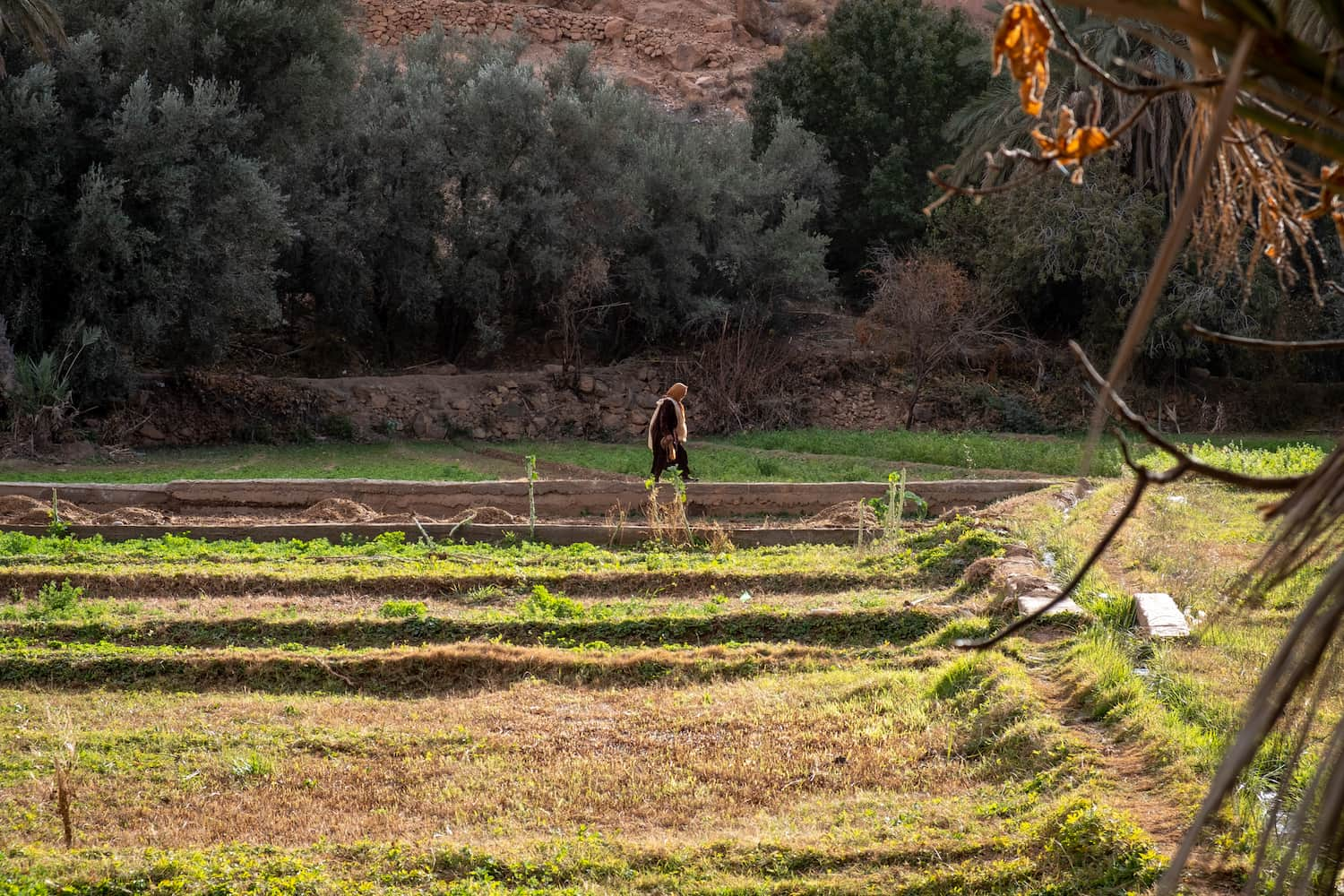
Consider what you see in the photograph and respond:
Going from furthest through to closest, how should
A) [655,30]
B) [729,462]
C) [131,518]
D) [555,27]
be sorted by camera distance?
1. [655,30]
2. [555,27]
3. [729,462]
4. [131,518]

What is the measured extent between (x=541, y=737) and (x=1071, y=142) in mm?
5511

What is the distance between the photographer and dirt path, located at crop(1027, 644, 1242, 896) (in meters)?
4.40

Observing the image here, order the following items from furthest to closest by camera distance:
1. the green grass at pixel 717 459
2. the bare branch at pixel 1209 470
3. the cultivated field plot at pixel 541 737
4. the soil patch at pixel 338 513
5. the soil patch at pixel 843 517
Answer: the green grass at pixel 717 459, the soil patch at pixel 338 513, the soil patch at pixel 843 517, the cultivated field plot at pixel 541 737, the bare branch at pixel 1209 470

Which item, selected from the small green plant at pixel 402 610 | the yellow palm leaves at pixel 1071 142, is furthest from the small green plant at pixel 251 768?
the yellow palm leaves at pixel 1071 142

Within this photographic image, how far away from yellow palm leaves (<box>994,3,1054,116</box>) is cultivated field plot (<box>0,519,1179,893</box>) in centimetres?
349

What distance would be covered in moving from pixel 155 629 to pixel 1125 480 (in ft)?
35.0

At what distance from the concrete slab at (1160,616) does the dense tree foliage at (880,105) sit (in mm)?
23724

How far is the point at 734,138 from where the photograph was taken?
30328 millimetres

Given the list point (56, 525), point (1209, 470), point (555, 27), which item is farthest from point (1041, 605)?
point (555, 27)

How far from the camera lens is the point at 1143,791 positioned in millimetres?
5258

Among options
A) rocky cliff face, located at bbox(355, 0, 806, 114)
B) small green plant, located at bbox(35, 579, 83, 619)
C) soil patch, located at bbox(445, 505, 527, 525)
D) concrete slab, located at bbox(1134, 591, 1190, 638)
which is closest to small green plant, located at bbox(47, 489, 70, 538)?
small green plant, located at bbox(35, 579, 83, 619)

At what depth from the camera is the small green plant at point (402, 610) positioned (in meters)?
9.16

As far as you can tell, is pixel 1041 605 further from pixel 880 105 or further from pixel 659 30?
pixel 659 30

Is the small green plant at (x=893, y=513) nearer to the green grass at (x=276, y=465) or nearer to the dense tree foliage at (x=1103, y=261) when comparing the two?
the green grass at (x=276, y=465)
